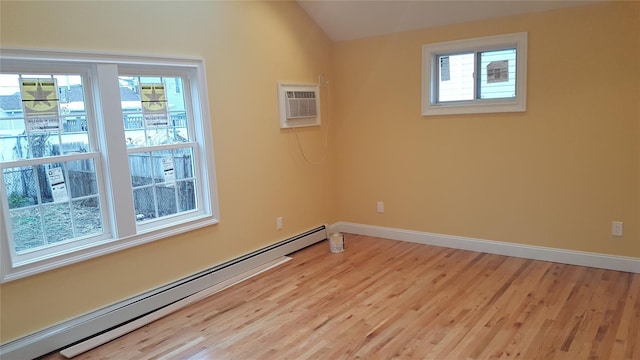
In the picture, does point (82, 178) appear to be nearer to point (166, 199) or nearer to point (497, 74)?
point (166, 199)

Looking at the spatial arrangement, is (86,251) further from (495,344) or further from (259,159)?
(495,344)

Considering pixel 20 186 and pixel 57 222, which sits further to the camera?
pixel 57 222

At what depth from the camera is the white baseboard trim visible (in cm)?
382

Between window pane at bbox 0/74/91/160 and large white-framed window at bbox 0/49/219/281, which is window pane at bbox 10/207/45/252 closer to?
large white-framed window at bbox 0/49/219/281

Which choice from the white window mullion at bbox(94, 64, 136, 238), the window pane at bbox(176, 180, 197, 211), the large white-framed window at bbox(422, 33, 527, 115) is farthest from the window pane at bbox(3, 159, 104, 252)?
the large white-framed window at bbox(422, 33, 527, 115)

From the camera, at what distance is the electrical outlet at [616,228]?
12.4ft

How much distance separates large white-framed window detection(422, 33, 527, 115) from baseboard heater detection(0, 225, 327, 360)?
7.19 ft

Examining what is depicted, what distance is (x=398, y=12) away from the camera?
171 inches

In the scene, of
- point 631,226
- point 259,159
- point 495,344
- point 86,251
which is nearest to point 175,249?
point 86,251

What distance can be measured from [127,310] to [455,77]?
11.8 feet

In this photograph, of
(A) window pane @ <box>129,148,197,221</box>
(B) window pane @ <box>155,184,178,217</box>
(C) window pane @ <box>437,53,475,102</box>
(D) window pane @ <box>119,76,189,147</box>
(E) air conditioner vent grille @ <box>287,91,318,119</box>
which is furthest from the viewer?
(E) air conditioner vent grille @ <box>287,91,318,119</box>

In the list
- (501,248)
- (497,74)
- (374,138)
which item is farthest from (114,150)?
(501,248)

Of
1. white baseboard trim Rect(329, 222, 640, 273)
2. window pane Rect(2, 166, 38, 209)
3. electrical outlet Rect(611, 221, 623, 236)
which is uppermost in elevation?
window pane Rect(2, 166, 38, 209)

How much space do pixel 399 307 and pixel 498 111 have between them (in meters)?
2.08
